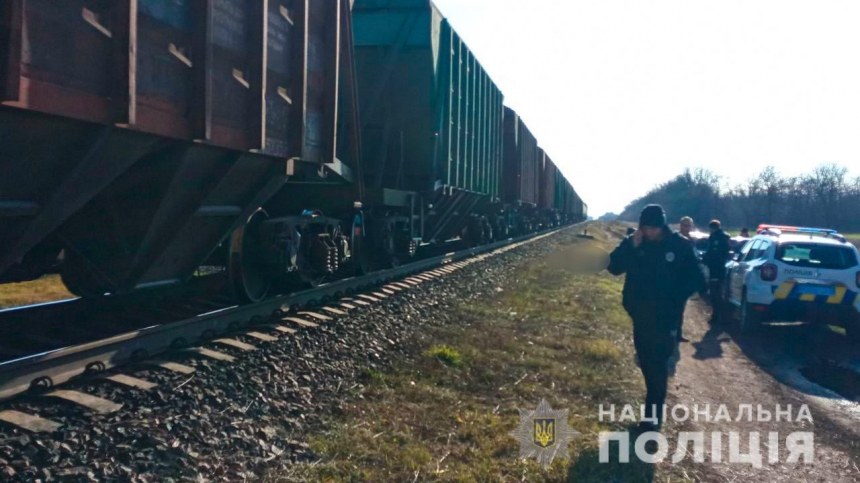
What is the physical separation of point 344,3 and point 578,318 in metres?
5.19

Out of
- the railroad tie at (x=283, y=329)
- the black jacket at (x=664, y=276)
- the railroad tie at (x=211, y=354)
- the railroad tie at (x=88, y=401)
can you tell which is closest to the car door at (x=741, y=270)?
the black jacket at (x=664, y=276)

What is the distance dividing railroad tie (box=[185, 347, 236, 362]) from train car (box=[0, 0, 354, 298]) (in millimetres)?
1073

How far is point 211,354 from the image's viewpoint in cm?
514

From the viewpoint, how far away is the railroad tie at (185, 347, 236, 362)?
5.09m

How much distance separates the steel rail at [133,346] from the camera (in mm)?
4160

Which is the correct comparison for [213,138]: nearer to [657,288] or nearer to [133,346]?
[133,346]

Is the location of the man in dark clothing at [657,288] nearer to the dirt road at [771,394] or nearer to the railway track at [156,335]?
the dirt road at [771,394]

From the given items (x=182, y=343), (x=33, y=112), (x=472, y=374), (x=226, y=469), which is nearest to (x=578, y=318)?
(x=472, y=374)

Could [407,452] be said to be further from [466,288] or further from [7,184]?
[466,288]

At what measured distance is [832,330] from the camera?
11.1 metres

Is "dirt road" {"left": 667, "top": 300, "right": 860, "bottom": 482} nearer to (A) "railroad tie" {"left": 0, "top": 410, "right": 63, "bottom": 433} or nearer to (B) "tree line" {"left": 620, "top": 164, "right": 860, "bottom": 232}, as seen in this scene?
(A) "railroad tie" {"left": 0, "top": 410, "right": 63, "bottom": 433}

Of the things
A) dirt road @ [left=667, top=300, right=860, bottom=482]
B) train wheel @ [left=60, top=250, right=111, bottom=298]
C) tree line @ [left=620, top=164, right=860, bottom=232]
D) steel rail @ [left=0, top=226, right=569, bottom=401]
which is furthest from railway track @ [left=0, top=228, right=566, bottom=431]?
tree line @ [left=620, top=164, right=860, bottom=232]

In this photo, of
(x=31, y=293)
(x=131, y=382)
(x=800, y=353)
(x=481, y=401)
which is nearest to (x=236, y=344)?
(x=131, y=382)

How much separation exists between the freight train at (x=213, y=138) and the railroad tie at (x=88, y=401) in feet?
3.54
